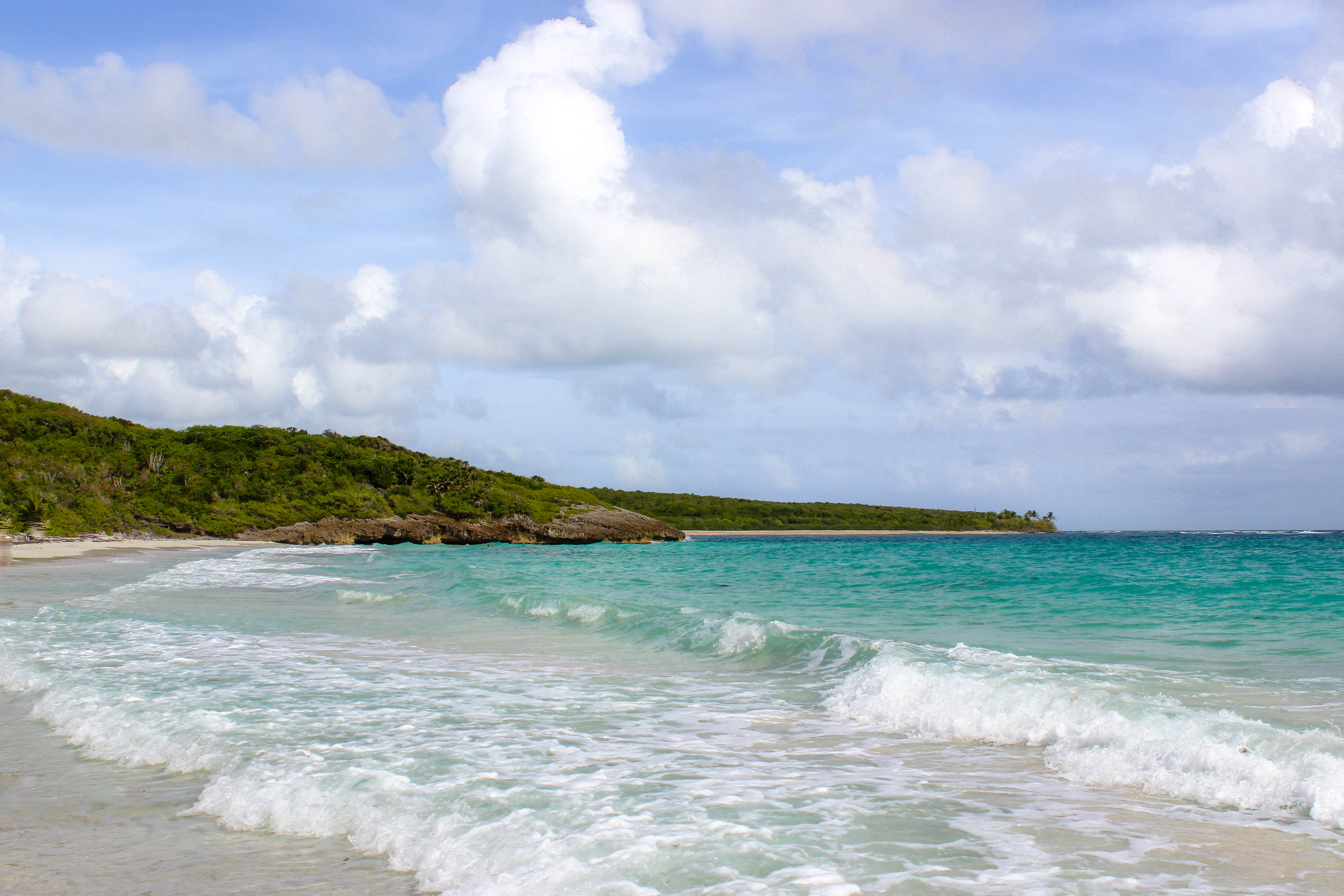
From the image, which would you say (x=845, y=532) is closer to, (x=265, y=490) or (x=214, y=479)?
(x=265, y=490)

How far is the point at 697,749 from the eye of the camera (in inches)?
283

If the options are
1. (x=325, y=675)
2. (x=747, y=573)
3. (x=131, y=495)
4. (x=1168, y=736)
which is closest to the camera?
(x=1168, y=736)

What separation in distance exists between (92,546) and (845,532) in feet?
346

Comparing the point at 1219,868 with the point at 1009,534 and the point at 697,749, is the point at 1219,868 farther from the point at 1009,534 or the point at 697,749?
the point at 1009,534

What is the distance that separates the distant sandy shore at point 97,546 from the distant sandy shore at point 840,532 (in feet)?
234

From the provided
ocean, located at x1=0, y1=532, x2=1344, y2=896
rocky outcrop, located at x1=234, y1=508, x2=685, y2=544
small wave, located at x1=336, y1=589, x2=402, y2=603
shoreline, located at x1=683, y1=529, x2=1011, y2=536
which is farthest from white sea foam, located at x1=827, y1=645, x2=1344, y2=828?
shoreline, located at x1=683, y1=529, x2=1011, y2=536

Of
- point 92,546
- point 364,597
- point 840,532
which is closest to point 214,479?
point 92,546

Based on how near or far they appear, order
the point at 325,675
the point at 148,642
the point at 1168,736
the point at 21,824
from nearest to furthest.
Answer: the point at 21,824 → the point at 1168,736 → the point at 325,675 → the point at 148,642

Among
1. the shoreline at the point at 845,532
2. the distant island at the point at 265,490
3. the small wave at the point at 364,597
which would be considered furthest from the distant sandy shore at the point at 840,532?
the small wave at the point at 364,597

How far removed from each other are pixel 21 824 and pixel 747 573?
26833 millimetres

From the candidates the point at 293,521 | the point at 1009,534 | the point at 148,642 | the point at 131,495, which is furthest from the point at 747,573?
the point at 1009,534

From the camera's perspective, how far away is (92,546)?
1738 inches

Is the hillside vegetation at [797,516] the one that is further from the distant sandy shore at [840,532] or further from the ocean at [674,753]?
the ocean at [674,753]

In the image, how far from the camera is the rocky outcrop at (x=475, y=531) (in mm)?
59812
